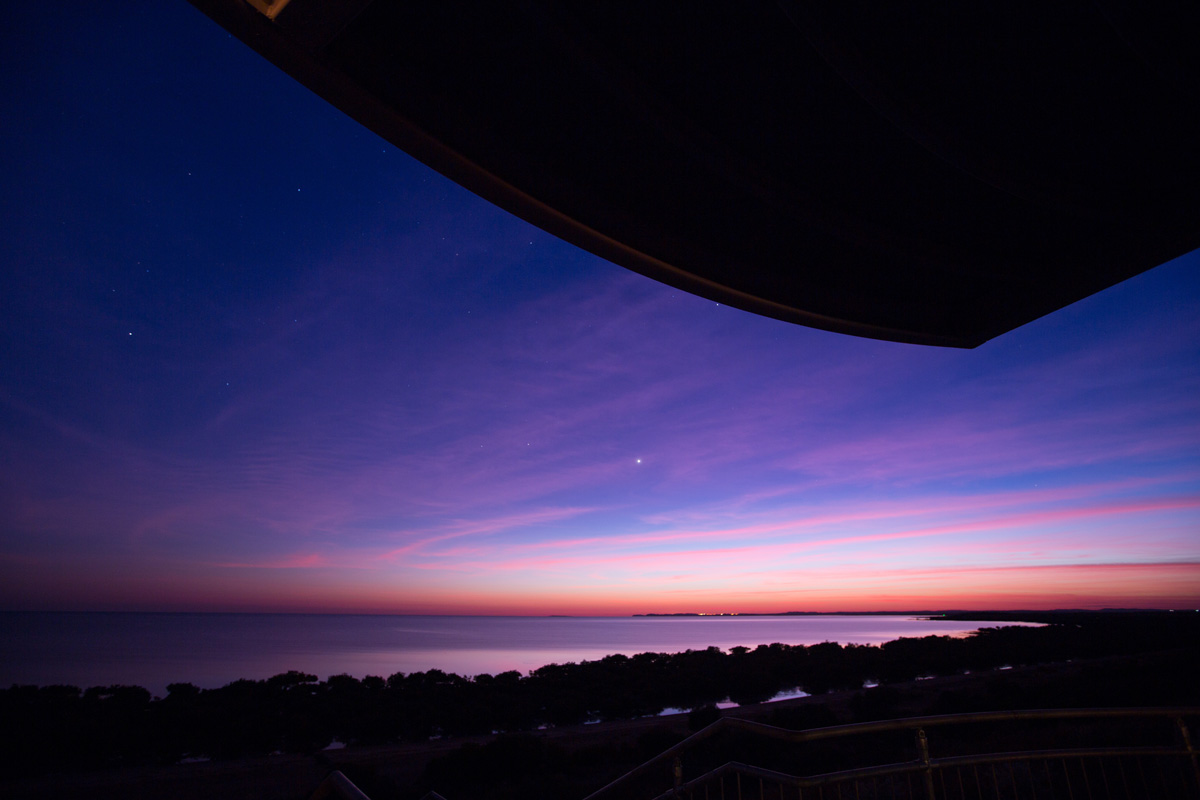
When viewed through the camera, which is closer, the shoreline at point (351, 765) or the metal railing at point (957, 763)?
the metal railing at point (957, 763)

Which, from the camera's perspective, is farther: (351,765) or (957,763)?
(351,765)

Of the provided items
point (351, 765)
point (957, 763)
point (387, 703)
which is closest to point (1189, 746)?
point (957, 763)

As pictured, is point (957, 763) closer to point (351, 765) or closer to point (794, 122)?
point (794, 122)

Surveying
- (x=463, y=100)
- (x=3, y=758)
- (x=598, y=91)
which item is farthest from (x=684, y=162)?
(x=3, y=758)

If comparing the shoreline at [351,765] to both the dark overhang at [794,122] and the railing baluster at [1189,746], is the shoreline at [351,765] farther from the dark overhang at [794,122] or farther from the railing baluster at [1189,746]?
the dark overhang at [794,122]

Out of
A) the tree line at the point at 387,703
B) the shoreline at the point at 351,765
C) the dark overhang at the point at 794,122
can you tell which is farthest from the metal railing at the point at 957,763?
the tree line at the point at 387,703

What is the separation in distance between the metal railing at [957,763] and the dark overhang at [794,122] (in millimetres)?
4092

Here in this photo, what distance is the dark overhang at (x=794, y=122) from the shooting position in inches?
143

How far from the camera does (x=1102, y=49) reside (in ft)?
13.0

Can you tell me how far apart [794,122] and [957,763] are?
4807 millimetres

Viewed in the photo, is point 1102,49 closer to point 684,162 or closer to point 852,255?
point 852,255

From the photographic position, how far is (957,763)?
143 inches

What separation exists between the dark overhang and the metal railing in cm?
409

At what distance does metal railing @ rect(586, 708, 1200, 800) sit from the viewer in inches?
137
